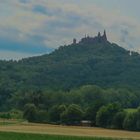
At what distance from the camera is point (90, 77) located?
194 meters

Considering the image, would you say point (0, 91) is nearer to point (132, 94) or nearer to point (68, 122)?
point (132, 94)

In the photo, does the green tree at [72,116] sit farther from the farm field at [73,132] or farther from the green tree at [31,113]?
the farm field at [73,132]

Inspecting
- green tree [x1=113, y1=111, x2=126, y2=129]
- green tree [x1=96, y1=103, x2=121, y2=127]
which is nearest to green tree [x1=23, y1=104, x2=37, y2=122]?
green tree [x1=96, y1=103, x2=121, y2=127]

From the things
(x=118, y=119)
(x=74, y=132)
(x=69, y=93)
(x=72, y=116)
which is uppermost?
(x=69, y=93)

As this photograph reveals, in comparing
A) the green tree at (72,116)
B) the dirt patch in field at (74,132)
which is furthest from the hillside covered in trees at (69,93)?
the dirt patch in field at (74,132)

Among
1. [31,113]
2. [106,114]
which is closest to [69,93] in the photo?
[31,113]

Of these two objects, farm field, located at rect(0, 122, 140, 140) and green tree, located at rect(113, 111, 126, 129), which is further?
green tree, located at rect(113, 111, 126, 129)

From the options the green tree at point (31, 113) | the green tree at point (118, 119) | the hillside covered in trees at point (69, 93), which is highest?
the hillside covered in trees at point (69, 93)

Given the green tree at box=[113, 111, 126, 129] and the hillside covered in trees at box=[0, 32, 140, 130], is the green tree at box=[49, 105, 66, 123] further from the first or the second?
the green tree at box=[113, 111, 126, 129]

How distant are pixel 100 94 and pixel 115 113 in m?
54.6

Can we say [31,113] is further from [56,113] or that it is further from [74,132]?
[74,132]

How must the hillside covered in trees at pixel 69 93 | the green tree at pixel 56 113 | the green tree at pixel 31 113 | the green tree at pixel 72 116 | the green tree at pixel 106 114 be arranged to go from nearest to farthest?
the green tree at pixel 106 114, the green tree at pixel 72 116, the hillside covered in trees at pixel 69 93, the green tree at pixel 56 113, the green tree at pixel 31 113

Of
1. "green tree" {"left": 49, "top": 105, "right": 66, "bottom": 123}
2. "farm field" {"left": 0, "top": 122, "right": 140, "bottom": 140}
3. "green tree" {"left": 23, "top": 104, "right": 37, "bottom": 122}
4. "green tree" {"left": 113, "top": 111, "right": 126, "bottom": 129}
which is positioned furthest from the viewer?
"green tree" {"left": 23, "top": 104, "right": 37, "bottom": 122}

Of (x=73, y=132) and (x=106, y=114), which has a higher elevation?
(x=106, y=114)
